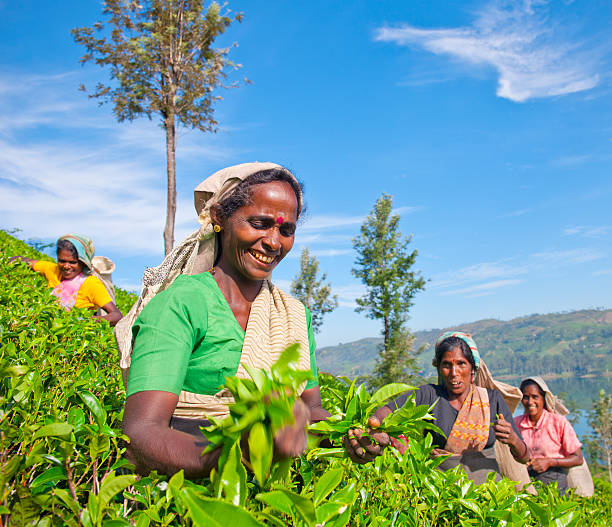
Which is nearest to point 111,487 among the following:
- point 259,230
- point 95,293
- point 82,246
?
point 259,230

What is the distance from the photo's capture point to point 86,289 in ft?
17.7

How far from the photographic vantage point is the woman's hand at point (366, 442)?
4.47 ft

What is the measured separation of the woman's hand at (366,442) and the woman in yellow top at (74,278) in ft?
14.6

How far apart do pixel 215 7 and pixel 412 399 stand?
1551 cm

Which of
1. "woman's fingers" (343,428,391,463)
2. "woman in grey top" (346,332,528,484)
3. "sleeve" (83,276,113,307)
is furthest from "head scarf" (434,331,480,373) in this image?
"sleeve" (83,276,113,307)

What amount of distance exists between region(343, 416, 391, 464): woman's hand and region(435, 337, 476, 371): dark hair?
10.5 feet

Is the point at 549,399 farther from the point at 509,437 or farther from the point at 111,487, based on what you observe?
the point at 111,487

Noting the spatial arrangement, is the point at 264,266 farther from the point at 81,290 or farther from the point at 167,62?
the point at 167,62

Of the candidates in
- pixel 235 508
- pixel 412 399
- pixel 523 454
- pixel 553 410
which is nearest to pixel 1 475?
pixel 235 508

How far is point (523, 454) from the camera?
4074mm

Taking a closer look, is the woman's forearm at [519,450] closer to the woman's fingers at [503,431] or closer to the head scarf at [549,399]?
the woman's fingers at [503,431]

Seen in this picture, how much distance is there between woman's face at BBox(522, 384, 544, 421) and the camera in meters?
6.05

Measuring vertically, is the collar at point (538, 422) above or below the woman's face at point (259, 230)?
below

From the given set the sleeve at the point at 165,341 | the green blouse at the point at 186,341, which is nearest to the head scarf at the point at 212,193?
the green blouse at the point at 186,341
